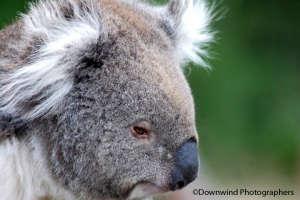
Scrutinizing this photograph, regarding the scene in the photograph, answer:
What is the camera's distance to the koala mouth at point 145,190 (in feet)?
9.78

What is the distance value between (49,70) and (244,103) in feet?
13.8

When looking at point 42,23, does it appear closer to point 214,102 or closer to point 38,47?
point 38,47

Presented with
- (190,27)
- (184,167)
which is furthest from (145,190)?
(190,27)

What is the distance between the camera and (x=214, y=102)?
6906 mm

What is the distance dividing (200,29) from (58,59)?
35.8 inches

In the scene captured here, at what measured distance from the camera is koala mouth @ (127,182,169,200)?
298 cm

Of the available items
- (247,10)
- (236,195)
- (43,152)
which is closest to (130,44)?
(43,152)

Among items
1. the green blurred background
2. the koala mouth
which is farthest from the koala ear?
the green blurred background

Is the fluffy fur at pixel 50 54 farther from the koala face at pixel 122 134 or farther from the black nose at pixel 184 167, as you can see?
the black nose at pixel 184 167

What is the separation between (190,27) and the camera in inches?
141

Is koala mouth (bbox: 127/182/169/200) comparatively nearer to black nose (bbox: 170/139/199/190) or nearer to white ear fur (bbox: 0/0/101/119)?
black nose (bbox: 170/139/199/190)

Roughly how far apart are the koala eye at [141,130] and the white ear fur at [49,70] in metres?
0.29

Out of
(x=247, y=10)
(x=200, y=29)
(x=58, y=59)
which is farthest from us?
(x=247, y=10)

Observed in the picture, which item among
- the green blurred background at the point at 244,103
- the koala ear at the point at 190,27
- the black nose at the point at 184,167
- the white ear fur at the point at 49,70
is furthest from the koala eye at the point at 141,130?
the green blurred background at the point at 244,103
